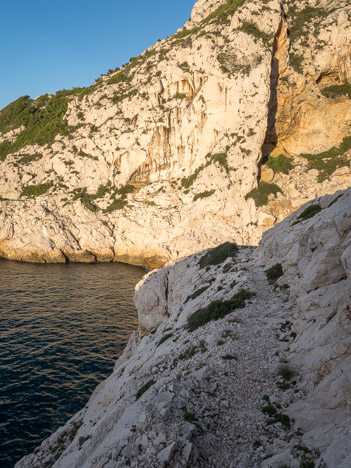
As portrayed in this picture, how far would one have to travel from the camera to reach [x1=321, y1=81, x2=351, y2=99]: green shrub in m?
56.1

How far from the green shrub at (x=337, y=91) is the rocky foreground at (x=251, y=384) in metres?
51.6

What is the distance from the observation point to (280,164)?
5709 cm

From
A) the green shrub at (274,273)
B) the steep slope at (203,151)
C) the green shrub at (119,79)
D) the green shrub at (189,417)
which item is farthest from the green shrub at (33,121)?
the green shrub at (189,417)

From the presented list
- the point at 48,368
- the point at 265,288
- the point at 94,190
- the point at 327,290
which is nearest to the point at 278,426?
the point at 327,290

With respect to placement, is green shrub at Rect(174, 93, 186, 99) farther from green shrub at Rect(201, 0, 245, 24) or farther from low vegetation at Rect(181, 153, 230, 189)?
green shrub at Rect(201, 0, 245, 24)

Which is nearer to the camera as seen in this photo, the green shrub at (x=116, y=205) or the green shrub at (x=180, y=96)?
the green shrub at (x=116, y=205)

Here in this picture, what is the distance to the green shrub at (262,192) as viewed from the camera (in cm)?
5211

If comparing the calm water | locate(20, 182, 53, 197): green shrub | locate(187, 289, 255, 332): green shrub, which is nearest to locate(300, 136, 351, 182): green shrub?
the calm water

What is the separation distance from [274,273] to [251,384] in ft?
26.4

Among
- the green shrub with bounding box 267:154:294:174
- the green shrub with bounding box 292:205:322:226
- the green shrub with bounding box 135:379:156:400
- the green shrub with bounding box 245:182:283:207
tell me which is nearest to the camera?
the green shrub with bounding box 135:379:156:400

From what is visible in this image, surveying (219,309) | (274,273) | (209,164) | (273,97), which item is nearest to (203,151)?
(209,164)

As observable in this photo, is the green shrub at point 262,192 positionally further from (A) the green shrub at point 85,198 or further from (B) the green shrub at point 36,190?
(B) the green shrub at point 36,190

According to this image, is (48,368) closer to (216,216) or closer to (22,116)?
(216,216)

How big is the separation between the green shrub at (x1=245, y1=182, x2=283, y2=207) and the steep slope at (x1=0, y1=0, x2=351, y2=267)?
0.66 ft
